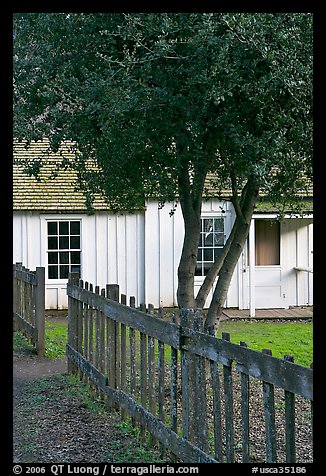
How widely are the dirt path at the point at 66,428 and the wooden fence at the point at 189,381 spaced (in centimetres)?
20

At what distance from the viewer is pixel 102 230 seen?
1864 centimetres

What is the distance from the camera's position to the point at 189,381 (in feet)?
18.0

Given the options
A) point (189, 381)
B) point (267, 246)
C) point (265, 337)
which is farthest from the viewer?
point (267, 246)

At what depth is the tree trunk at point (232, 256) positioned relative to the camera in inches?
365

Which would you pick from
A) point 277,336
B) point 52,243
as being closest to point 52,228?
point 52,243

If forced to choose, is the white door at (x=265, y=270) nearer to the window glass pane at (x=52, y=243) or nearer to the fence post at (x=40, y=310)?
the window glass pane at (x=52, y=243)

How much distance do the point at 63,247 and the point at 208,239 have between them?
3848 mm

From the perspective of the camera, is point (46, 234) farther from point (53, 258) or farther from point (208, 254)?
point (208, 254)

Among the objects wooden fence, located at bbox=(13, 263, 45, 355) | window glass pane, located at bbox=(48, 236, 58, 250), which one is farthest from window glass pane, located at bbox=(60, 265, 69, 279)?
wooden fence, located at bbox=(13, 263, 45, 355)

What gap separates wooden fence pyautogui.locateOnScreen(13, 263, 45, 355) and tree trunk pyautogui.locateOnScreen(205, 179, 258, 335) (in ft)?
10.6

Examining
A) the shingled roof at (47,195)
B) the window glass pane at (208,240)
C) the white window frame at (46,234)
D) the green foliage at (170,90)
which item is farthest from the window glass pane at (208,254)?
the green foliage at (170,90)
